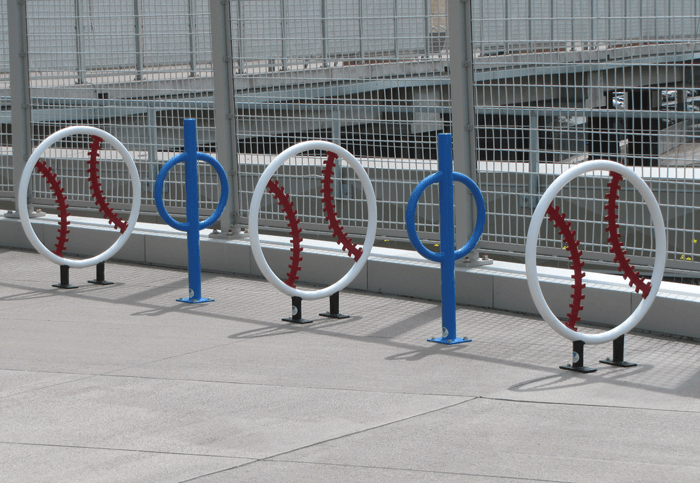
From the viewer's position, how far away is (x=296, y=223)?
690 cm

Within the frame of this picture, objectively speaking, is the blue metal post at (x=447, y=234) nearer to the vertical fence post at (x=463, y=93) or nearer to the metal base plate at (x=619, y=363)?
the metal base plate at (x=619, y=363)

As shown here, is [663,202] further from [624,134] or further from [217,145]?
[217,145]

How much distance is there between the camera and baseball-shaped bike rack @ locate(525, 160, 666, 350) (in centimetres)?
530

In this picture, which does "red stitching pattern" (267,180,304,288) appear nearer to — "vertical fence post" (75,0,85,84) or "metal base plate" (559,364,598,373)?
"metal base plate" (559,364,598,373)

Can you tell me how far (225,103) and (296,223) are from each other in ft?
6.66

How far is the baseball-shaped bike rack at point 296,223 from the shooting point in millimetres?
6473

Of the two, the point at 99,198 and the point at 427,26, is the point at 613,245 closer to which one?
the point at 427,26

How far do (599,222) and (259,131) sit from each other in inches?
124

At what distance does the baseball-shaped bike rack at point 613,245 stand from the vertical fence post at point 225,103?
11.7 feet

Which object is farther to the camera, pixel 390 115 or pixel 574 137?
pixel 390 115

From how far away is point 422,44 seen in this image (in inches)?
289

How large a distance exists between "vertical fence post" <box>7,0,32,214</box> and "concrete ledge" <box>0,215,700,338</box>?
66 centimetres

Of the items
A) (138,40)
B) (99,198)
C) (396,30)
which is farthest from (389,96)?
(138,40)

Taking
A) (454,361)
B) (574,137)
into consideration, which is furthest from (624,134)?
(454,361)
